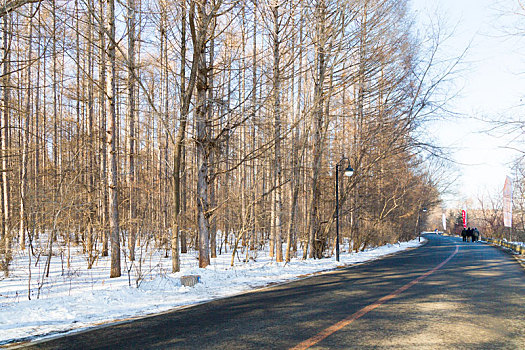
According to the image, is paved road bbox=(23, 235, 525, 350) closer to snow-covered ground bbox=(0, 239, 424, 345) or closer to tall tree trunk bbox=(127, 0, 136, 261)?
snow-covered ground bbox=(0, 239, 424, 345)

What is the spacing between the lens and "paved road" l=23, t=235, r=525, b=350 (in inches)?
198

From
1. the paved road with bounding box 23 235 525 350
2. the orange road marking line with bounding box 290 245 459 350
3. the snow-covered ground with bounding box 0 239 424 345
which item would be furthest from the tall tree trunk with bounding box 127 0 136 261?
the orange road marking line with bounding box 290 245 459 350

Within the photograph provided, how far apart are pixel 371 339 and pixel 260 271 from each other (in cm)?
878

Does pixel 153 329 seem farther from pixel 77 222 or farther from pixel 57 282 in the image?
pixel 77 222

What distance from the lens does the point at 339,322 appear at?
6.09 metres

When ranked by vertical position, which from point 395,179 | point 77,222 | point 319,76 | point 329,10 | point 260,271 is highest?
point 329,10

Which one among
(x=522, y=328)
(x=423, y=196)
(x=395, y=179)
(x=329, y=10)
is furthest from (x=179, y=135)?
(x=423, y=196)

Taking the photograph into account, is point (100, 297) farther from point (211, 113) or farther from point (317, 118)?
point (317, 118)

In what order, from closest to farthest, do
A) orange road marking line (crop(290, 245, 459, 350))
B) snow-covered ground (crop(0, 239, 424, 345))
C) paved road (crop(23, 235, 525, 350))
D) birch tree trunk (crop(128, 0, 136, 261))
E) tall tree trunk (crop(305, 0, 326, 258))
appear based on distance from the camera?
orange road marking line (crop(290, 245, 459, 350)) → paved road (crop(23, 235, 525, 350)) → snow-covered ground (crop(0, 239, 424, 345)) → birch tree trunk (crop(128, 0, 136, 261)) → tall tree trunk (crop(305, 0, 326, 258))

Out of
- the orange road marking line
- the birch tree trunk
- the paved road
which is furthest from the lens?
the birch tree trunk

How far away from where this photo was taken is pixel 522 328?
5.87 meters

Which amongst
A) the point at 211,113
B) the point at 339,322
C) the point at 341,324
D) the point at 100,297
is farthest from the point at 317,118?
the point at 341,324

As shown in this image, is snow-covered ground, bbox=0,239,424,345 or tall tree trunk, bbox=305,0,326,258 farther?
tall tree trunk, bbox=305,0,326,258

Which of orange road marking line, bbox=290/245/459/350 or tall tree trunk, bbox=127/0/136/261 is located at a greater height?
tall tree trunk, bbox=127/0/136/261
